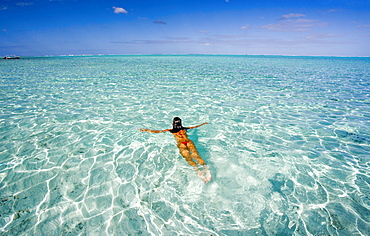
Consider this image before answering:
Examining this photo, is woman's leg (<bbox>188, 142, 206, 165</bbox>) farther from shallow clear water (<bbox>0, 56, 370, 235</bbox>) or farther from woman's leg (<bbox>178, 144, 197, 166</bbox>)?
shallow clear water (<bbox>0, 56, 370, 235</bbox>)

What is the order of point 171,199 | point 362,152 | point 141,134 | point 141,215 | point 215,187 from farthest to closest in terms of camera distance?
point 141,134
point 362,152
point 215,187
point 171,199
point 141,215

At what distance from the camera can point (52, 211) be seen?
16.0ft

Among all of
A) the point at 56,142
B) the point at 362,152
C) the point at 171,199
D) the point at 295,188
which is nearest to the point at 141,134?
the point at 56,142

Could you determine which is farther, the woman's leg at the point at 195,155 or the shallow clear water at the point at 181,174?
the woman's leg at the point at 195,155

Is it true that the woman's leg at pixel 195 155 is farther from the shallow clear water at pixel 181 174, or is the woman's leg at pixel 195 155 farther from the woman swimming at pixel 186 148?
the shallow clear water at pixel 181 174

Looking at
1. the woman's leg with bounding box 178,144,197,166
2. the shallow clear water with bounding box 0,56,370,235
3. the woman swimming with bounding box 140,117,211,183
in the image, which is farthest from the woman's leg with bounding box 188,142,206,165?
the shallow clear water with bounding box 0,56,370,235

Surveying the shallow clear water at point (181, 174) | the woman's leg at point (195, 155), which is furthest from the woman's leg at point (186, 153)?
the shallow clear water at point (181, 174)

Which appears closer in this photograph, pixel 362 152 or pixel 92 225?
pixel 92 225

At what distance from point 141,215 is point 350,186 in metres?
6.70

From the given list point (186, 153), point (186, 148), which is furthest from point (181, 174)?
point (186, 148)

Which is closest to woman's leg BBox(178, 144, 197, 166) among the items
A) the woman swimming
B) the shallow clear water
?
the woman swimming

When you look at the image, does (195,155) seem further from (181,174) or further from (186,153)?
(181,174)

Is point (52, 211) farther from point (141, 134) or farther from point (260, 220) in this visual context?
point (260, 220)

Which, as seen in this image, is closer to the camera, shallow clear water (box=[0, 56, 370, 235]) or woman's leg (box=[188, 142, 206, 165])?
shallow clear water (box=[0, 56, 370, 235])
